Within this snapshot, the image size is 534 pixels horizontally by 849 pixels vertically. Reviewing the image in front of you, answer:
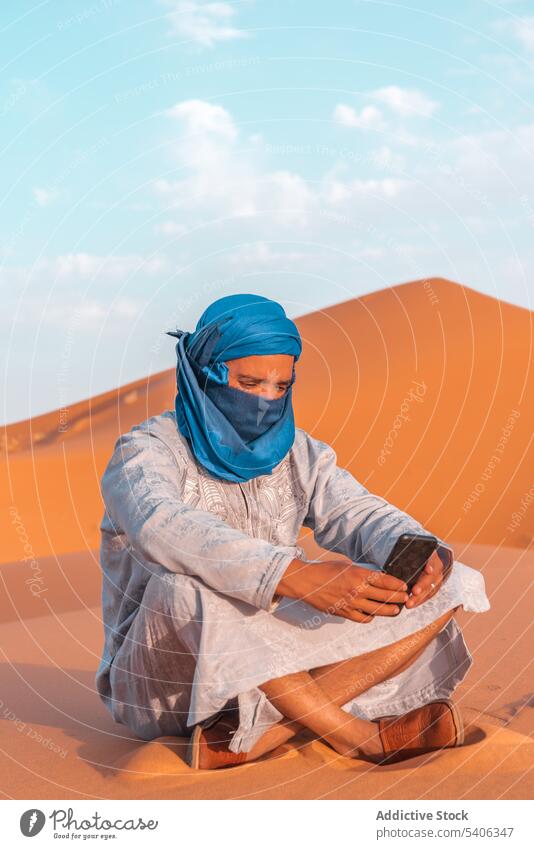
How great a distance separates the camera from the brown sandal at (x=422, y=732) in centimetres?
379

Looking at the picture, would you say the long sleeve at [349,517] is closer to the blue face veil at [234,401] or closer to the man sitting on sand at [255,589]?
the man sitting on sand at [255,589]

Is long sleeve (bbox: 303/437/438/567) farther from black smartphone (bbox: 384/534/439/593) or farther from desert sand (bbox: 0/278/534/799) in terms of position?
desert sand (bbox: 0/278/534/799)

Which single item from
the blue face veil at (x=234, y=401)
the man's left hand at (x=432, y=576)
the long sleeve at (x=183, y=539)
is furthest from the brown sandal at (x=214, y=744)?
the blue face veil at (x=234, y=401)

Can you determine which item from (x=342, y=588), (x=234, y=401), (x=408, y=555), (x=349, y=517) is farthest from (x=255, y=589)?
(x=234, y=401)

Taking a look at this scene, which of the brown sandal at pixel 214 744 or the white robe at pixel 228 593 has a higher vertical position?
the white robe at pixel 228 593

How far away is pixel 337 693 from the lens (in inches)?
155

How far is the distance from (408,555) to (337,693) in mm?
647

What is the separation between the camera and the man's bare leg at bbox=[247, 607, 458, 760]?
3701 mm

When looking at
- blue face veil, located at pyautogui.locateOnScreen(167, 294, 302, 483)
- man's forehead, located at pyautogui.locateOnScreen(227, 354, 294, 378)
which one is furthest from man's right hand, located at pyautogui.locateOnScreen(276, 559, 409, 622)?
man's forehead, located at pyautogui.locateOnScreen(227, 354, 294, 378)

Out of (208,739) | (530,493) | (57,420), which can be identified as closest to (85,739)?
(208,739)

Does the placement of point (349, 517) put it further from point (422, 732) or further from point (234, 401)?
point (422, 732)

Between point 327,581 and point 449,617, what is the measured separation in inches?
28.7

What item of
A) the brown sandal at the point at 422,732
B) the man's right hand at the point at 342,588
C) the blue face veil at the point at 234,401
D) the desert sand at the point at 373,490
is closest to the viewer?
the man's right hand at the point at 342,588

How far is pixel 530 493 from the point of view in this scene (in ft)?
40.0
